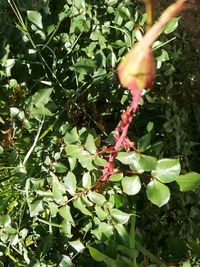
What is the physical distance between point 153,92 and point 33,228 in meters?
0.54

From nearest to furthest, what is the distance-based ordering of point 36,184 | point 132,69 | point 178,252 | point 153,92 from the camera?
point 132,69 < point 178,252 < point 36,184 < point 153,92

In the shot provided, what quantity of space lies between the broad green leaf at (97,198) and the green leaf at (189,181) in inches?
5.8

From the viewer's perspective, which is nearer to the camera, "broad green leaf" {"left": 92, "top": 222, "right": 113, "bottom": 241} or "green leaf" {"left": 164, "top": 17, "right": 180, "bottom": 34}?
"broad green leaf" {"left": 92, "top": 222, "right": 113, "bottom": 241}

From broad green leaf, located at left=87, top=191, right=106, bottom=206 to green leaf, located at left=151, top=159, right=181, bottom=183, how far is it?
4.6 inches

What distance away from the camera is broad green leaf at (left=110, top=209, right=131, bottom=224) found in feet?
2.91

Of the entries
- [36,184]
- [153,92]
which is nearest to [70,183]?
[36,184]

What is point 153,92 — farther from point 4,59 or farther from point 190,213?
point 4,59

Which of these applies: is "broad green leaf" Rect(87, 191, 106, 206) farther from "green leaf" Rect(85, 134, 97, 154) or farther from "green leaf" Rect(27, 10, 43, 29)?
"green leaf" Rect(27, 10, 43, 29)

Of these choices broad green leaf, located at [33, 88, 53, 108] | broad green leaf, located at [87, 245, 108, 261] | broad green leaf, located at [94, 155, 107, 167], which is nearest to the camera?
broad green leaf, located at [87, 245, 108, 261]

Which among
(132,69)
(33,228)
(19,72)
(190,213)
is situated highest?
(132,69)

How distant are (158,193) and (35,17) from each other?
1.64 ft

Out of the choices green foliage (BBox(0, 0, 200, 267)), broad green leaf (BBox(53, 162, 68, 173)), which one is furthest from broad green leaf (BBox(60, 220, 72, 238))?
broad green leaf (BBox(53, 162, 68, 173))

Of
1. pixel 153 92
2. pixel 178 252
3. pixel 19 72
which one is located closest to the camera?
pixel 178 252

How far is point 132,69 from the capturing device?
389 mm
